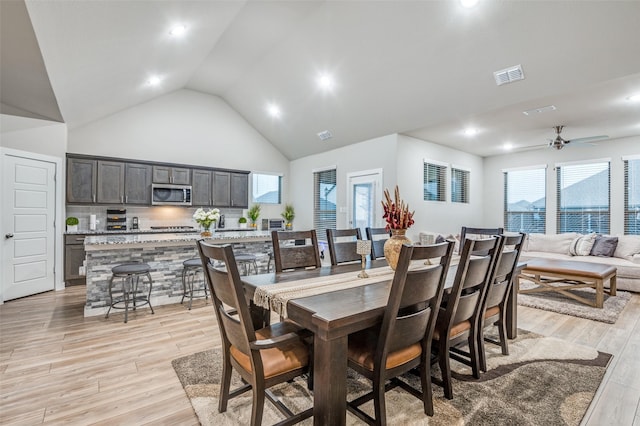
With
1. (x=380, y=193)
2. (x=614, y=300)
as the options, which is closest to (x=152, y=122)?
(x=380, y=193)

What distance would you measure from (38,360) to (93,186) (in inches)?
156

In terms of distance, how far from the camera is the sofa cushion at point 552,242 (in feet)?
20.0

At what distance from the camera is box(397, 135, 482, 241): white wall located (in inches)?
239

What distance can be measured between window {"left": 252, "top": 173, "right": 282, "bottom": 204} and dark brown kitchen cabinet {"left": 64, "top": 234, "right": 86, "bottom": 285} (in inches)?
145

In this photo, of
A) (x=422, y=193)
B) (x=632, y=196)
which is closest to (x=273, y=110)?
(x=422, y=193)

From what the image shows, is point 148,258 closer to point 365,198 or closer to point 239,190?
point 239,190

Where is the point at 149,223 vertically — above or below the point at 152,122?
below

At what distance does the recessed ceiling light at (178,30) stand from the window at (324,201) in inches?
160

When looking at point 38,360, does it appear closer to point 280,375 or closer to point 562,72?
point 280,375

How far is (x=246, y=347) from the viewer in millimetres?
1543

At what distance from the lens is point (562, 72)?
12.4ft

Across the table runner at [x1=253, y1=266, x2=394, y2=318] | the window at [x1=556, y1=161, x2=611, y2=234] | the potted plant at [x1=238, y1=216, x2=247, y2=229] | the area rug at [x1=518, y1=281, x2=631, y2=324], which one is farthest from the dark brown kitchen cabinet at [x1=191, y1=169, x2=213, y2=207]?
the window at [x1=556, y1=161, x2=611, y2=234]

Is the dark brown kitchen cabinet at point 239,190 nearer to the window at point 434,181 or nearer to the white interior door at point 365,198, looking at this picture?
the white interior door at point 365,198

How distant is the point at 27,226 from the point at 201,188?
9.56 ft
